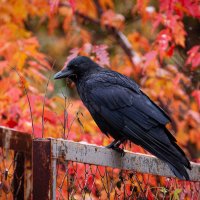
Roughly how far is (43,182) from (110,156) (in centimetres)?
83

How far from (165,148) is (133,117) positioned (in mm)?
373

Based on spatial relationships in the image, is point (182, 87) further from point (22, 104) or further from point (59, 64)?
point (59, 64)

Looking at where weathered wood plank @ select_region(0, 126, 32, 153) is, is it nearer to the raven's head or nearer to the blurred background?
the blurred background

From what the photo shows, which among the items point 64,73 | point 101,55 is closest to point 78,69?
point 64,73

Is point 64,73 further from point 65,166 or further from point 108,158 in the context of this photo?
point 65,166

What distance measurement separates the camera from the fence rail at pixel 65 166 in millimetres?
2584

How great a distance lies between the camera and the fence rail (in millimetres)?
2584

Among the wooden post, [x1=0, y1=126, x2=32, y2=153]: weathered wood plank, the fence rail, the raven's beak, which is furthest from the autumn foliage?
the wooden post

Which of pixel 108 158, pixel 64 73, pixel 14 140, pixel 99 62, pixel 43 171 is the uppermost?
pixel 99 62

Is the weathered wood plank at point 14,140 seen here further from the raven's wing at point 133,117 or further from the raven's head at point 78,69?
the raven's head at point 78,69

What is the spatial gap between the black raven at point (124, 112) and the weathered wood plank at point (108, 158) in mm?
102

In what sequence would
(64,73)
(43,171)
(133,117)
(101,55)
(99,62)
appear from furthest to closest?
(99,62)
(101,55)
(64,73)
(133,117)
(43,171)

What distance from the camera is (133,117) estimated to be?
153 inches

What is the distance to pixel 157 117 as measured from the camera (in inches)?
151
